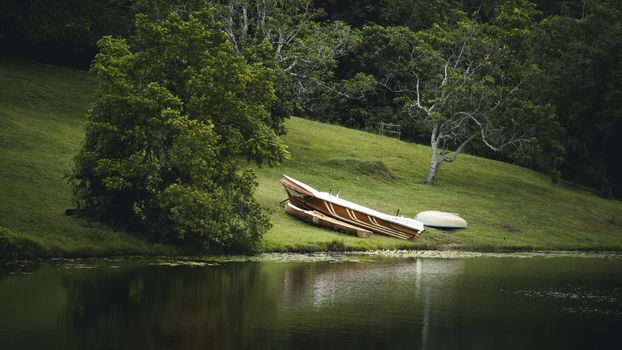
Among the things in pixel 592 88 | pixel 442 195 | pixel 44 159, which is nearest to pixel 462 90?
pixel 442 195

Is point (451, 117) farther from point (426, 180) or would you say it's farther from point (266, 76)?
point (266, 76)

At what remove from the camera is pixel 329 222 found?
4919 centimetres

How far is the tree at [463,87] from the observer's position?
68.9 metres

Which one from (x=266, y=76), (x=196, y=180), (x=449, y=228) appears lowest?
(x=449, y=228)

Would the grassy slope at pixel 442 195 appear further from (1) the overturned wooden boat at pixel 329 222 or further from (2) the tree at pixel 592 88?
(2) the tree at pixel 592 88

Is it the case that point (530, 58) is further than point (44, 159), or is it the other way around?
point (530, 58)

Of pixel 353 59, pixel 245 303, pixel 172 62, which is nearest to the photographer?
pixel 245 303

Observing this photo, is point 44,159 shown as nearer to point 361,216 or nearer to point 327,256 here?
point 327,256

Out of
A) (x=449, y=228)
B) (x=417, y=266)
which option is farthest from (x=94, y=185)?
(x=449, y=228)

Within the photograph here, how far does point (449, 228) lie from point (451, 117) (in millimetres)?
17652

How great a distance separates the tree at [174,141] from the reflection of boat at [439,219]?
15.5m

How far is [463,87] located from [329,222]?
2476cm

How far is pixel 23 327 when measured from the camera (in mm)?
23562

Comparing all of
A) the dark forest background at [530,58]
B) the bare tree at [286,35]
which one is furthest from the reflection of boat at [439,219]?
the bare tree at [286,35]
